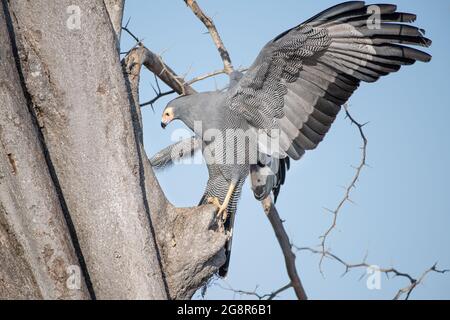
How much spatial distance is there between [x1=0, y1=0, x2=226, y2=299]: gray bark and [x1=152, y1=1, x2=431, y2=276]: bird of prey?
44.0 inches

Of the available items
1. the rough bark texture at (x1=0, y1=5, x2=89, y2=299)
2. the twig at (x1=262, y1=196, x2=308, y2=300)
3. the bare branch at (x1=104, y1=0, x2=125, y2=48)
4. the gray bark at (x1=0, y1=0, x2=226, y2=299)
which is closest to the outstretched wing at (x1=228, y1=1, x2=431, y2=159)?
the bare branch at (x1=104, y1=0, x2=125, y2=48)

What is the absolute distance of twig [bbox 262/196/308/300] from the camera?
200 inches

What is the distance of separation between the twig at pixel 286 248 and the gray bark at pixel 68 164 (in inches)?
82.4

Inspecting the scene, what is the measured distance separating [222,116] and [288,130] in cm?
50

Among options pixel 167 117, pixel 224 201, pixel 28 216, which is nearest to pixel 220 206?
pixel 224 201

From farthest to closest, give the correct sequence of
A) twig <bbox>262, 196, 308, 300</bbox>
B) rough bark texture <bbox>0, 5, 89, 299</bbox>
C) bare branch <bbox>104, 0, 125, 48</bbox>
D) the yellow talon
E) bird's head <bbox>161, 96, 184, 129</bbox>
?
twig <bbox>262, 196, 308, 300</bbox> < bird's head <bbox>161, 96, 184, 129</bbox> < the yellow talon < bare branch <bbox>104, 0, 125, 48</bbox> < rough bark texture <bbox>0, 5, 89, 299</bbox>

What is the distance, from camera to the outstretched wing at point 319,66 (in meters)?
3.60

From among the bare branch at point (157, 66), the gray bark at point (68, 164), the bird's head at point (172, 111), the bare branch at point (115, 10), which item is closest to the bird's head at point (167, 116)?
the bird's head at point (172, 111)

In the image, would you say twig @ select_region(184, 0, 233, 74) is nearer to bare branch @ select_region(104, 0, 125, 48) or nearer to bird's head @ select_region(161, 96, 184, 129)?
bird's head @ select_region(161, 96, 184, 129)

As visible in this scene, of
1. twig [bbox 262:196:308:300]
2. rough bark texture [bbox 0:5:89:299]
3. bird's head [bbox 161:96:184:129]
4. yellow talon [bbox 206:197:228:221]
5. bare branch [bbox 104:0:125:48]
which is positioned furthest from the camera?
twig [bbox 262:196:308:300]

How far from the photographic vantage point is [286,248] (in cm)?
510

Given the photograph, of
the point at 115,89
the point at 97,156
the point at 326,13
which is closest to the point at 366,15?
the point at 326,13

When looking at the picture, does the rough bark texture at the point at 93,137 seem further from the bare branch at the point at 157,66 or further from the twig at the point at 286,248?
the twig at the point at 286,248

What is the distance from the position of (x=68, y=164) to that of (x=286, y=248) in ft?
8.79
